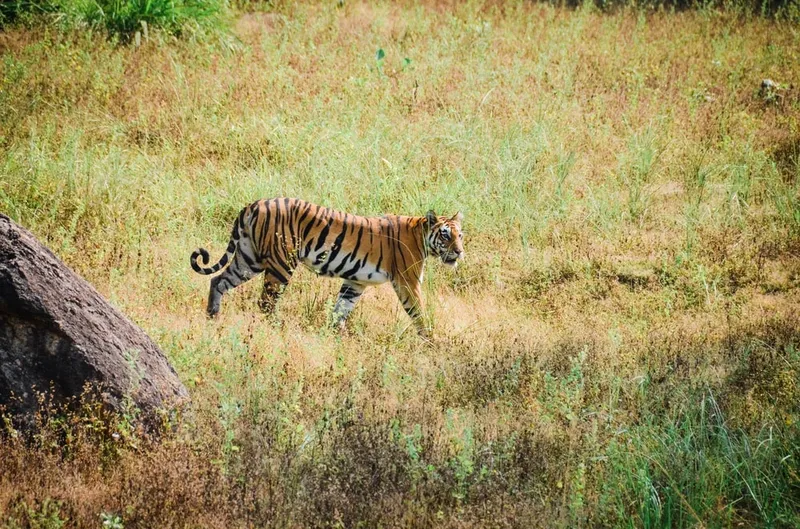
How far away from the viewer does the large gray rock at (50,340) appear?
475 centimetres

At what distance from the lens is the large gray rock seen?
4.75 metres

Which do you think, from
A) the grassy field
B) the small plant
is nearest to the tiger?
the grassy field

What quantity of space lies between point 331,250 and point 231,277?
2.94 feet

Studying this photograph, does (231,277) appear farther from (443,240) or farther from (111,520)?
(111,520)

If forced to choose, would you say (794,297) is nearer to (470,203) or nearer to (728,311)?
(728,311)

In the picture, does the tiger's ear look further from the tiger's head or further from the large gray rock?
the large gray rock

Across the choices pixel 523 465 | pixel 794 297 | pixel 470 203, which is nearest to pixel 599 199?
pixel 470 203

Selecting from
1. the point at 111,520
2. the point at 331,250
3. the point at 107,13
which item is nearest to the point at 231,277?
the point at 331,250

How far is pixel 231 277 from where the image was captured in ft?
24.9

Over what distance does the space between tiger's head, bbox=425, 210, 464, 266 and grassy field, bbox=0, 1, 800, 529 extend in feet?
1.48

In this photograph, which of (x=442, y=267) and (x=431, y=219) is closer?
(x=431, y=219)

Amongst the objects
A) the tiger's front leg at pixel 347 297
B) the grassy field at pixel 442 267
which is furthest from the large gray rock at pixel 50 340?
the tiger's front leg at pixel 347 297

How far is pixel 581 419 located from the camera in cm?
542

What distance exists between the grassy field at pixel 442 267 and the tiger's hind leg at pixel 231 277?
6.4 inches
